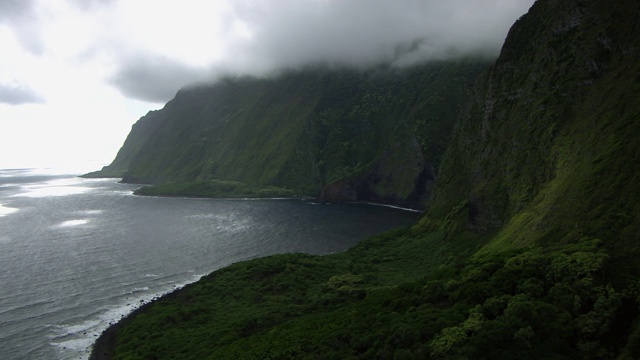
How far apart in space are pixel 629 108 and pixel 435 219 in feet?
158

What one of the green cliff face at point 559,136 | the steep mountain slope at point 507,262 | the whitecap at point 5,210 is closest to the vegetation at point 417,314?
the steep mountain slope at point 507,262

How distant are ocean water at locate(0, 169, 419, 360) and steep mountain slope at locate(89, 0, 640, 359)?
9076mm

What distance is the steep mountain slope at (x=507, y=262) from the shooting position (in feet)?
104

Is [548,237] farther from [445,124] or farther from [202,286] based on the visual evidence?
[445,124]

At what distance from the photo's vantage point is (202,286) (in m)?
69.0

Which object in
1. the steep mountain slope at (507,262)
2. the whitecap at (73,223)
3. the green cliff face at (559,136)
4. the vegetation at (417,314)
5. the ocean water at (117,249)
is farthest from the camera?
the whitecap at (73,223)

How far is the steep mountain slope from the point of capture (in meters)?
31.6

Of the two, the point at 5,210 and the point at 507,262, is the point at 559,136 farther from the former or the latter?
the point at 5,210

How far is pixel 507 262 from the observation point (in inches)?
1559

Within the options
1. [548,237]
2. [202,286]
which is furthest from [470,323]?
[202,286]

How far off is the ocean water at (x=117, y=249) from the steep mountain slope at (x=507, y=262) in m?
9.08

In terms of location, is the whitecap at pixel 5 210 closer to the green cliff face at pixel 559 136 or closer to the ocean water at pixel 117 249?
the ocean water at pixel 117 249

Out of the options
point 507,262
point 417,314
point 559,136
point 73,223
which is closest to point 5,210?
point 73,223

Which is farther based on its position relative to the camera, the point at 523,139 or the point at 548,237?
the point at 523,139
